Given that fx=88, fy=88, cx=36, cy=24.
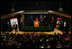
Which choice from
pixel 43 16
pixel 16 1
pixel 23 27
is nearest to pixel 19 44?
pixel 23 27

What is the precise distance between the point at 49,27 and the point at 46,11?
5.22 m

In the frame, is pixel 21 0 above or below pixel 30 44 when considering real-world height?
above

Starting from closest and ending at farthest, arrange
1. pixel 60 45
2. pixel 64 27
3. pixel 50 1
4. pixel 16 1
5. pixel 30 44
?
pixel 30 44 → pixel 60 45 → pixel 64 27 → pixel 16 1 → pixel 50 1

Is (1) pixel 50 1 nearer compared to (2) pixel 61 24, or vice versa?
(2) pixel 61 24

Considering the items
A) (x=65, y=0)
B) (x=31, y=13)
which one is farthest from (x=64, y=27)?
(x=31, y=13)

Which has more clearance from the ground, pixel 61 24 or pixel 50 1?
pixel 50 1

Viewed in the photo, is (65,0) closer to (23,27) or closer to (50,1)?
(50,1)

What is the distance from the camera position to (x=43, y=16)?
19406mm

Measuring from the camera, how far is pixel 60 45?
25.3 ft

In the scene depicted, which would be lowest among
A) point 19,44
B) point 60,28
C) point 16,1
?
point 60,28

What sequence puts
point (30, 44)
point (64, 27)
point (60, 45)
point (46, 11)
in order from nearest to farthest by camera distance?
1. point (30, 44)
2. point (60, 45)
3. point (64, 27)
4. point (46, 11)

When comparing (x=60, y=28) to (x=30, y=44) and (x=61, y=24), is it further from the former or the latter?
(x=30, y=44)

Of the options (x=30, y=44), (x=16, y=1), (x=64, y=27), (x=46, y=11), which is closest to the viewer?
(x=30, y=44)

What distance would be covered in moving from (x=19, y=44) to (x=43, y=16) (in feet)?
42.3
